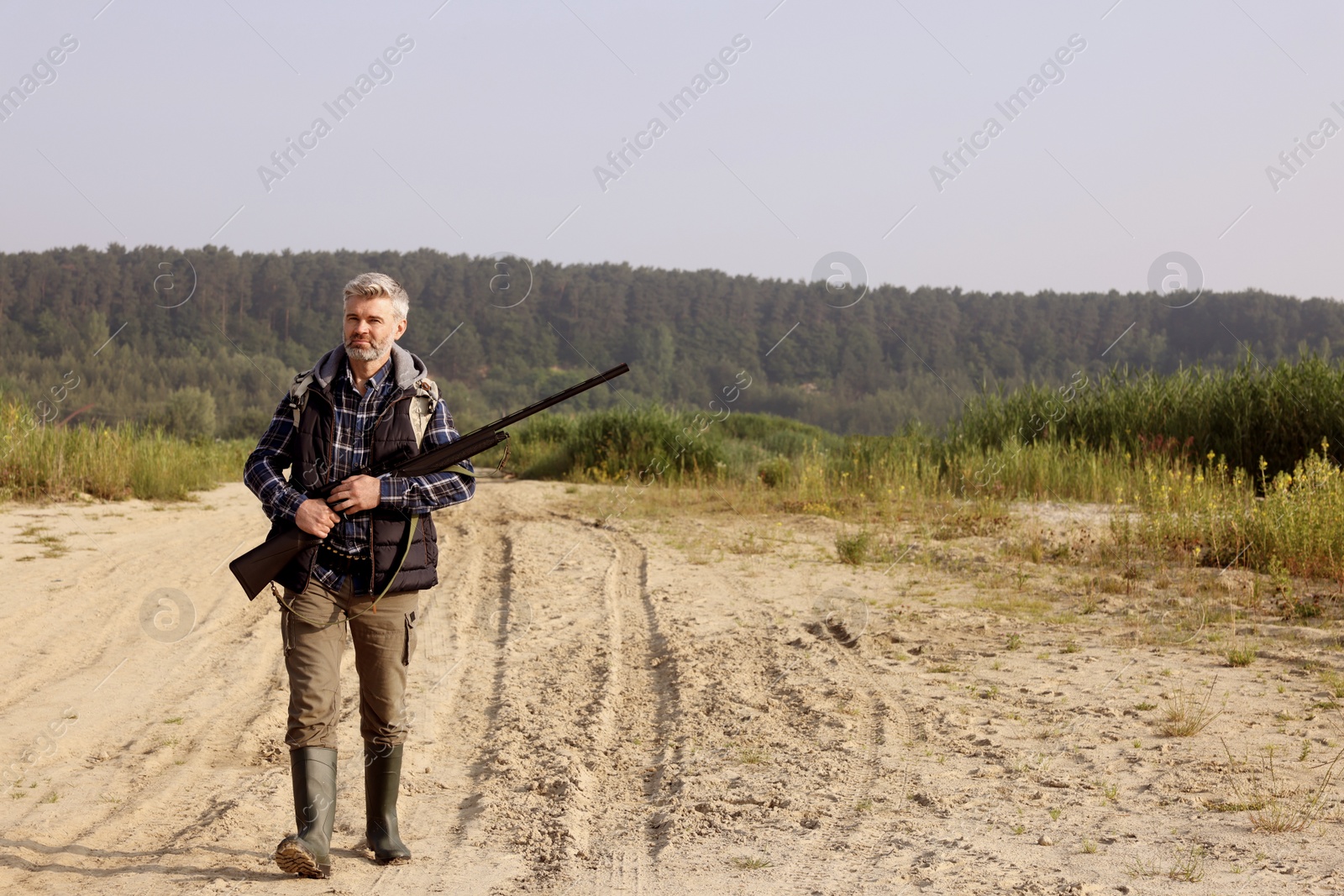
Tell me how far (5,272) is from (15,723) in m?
67.5

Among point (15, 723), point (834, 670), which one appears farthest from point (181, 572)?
point (834, 670)

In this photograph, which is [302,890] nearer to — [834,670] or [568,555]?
[834,670]

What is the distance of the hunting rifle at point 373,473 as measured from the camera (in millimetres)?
3607

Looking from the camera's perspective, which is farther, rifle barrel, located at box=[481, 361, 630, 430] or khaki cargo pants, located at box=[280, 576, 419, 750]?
rifle barrel, located at box=[481, 361, 630, 430]

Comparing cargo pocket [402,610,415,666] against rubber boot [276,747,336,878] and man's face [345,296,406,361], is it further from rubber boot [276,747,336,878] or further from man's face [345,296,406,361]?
man's face [345,296,406,361]

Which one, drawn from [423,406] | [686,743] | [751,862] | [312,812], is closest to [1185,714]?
[686,743]

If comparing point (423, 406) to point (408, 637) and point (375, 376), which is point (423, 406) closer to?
point (375, 376)

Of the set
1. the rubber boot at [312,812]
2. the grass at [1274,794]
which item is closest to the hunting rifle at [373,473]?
the rubber boot at [312,812]

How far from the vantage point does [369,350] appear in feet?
12.2

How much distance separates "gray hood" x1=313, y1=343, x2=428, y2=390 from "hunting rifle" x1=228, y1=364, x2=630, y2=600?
0.26 m

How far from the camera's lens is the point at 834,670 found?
20.9 ft

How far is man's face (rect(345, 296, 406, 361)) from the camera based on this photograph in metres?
3.71

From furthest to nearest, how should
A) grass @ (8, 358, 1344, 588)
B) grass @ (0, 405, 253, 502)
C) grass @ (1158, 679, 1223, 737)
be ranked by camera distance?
grass @ (0, 405, 253, 502)
grass @ (8, 358, 1344, 588)
grass @ (1158, 679, 1223, 737)

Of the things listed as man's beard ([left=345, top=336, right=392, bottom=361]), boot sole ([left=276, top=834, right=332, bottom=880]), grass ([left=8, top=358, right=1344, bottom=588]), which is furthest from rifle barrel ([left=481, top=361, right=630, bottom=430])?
grass ([left=8, top=358, right=1344, bottom=588])
